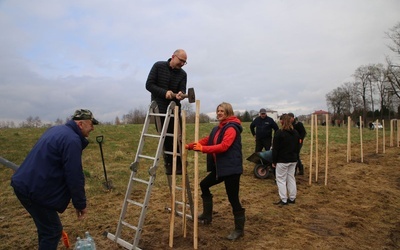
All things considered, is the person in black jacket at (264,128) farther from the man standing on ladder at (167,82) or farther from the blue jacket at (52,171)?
the blue jacket at (52,171)

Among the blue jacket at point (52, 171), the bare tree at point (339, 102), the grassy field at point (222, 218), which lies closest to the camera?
the blue jacket at point (52, 171)

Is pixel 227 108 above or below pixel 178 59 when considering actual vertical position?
below

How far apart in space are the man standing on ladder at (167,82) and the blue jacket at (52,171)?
177cm

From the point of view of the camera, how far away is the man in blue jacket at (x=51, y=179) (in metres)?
3.14

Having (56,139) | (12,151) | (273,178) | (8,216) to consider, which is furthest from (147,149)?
(56,139)

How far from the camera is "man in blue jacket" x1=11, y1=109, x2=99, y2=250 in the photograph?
314 cm

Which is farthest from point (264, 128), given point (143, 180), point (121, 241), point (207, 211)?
point (121, 241)

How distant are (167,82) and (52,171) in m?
2.32

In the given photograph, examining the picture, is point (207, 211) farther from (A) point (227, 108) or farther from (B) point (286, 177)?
(B) point (286, 177)

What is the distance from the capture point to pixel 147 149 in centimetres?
1436

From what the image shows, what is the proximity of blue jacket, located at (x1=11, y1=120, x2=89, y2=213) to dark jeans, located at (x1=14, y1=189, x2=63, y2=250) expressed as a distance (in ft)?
0.34

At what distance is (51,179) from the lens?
318 cm

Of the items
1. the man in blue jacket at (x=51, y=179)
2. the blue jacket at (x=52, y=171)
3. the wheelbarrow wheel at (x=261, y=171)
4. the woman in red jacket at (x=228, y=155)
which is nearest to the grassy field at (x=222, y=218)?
the wheelbarrow wheel at (x=261, y=171)

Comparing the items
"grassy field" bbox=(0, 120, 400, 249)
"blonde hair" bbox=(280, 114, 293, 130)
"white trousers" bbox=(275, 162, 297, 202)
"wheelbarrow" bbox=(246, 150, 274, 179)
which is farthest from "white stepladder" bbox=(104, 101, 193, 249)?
"wheelbarrow" bbox=(246, 150, 274, 179)
